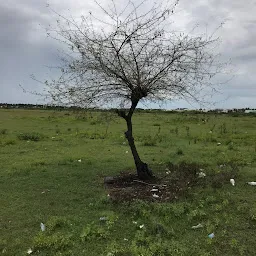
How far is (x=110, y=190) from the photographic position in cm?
846

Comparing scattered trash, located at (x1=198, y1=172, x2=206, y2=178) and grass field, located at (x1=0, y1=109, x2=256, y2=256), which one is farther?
scattered trash, located at (x1=198, y1=172, x2=206, y2=178)

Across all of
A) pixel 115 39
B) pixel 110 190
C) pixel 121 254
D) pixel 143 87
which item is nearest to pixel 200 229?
pixel 121 254

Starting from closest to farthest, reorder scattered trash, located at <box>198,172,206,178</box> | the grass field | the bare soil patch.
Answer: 1. the grass field
2. the bare soil patch
3. scattered trash, located at <box>198,172,206,178</box>

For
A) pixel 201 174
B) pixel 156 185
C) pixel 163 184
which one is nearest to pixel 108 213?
pixel 156 185

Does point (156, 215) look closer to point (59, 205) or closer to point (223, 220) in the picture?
point (223, 220)

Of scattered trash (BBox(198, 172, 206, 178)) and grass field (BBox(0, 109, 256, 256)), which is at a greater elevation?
scattered trash (BBox(198, 172, 206, 178))

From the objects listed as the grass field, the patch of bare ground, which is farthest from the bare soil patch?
the grass field

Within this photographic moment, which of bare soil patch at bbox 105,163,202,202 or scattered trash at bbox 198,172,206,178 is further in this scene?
scattered trash at bbox 198,172,206,178

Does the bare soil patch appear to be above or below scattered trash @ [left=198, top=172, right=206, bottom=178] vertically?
below

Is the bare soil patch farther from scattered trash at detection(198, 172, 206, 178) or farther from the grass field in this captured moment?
the grass field

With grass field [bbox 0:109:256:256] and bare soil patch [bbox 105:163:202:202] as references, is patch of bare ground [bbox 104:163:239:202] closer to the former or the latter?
bare soil patch [bbox 105:163:202:202]

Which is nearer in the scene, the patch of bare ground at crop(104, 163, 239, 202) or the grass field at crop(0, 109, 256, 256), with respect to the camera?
the grass field at crop(0, 109, 256, 256)

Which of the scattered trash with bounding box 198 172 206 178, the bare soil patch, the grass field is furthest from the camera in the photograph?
the scattered trash with bounding box 198 172 206 178

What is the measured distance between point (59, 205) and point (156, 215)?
2.13 meters
